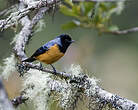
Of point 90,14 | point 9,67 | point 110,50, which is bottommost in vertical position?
point 110,50

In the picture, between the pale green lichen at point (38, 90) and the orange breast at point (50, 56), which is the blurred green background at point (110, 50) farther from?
the pale green lichen at point (38, 90)

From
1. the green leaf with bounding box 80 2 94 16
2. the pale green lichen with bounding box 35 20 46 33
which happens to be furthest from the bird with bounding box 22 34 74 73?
the green leaf with bounding box 80 2 94 16

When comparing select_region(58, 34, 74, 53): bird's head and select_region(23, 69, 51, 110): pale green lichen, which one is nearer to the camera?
select_region(23, 69, 51, 110): pale green lichen

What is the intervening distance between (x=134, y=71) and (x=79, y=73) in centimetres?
413

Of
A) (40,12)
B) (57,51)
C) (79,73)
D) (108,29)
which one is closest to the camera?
(79,73)

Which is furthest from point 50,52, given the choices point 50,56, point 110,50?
point 110,50

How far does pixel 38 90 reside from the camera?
2.23m

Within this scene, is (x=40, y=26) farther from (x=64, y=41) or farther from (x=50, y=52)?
(x=64, y=41)

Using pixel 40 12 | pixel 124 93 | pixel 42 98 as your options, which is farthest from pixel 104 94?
pixel 124 93

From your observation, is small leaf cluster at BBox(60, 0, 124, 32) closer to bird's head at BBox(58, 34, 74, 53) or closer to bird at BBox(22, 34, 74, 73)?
bird's head at BBox(58, 34, 74, 53)

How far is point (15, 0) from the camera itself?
2838 millimetres

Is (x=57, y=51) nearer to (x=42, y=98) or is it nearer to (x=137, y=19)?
(x=42, y=98)

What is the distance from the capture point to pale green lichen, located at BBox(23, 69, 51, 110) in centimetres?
220

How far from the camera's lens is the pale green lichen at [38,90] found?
2.20m
